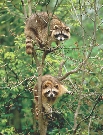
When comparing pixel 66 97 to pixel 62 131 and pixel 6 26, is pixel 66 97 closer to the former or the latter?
pixel 62 131

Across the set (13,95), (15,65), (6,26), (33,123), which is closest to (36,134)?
(33,123)

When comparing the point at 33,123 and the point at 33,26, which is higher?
the point at 33,26

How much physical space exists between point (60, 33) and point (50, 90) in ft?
4.44

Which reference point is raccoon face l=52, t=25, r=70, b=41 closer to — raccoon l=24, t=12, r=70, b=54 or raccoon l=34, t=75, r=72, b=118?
raccoon l=24, t=12, r=70, b=54

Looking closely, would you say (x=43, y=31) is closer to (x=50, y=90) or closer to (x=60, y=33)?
(x=60, y=33)

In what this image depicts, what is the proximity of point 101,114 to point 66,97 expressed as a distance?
6.57ft

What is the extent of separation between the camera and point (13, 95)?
10453 mm

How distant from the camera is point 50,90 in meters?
9.06

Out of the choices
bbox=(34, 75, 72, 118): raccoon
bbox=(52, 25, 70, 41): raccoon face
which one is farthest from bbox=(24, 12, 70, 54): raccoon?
bbox=(34, 75, 72, 118): raccoon

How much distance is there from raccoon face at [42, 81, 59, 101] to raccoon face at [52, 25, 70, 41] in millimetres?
1049

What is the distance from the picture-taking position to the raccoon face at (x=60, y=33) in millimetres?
9102

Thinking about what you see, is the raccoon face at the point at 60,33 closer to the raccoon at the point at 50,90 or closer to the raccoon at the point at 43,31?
the raccoon at the point at 43,31

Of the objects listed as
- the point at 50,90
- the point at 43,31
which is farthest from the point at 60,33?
the point at 50,90

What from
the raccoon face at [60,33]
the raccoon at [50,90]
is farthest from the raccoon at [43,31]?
the raccoon at [50,90]
